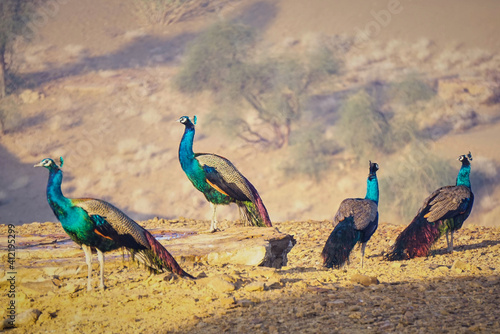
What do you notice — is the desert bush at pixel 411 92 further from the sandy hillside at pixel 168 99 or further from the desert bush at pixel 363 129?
the desert bush at pixel 363 129

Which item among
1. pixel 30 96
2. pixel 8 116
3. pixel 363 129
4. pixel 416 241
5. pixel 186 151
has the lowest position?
pixel 416 241

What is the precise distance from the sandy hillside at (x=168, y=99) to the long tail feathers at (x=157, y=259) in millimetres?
15972

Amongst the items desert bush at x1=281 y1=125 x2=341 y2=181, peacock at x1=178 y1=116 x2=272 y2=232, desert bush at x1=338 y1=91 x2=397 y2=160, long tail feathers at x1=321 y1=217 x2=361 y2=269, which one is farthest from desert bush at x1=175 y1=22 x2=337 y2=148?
long tail feathers at x1=321 y1=217 x2=361 y2=269

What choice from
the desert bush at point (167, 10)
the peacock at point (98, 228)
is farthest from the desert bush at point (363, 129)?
the peacock at point (98, 228)

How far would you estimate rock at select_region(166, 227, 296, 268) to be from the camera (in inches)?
324

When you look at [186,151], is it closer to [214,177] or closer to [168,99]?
[214,177]

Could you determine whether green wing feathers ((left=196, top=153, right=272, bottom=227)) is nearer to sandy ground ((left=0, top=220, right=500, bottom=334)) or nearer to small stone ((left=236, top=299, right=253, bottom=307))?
sandy ground ((left=0, top=220, right=500, bottom=334))

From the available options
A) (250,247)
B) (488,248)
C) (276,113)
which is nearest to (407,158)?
(276,113)

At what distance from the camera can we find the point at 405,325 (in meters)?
5.65

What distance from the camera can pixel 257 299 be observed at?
6.41 metres

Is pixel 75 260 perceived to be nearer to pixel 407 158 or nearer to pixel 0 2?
pixel 407 158

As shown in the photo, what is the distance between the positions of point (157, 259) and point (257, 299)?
4.46 ft

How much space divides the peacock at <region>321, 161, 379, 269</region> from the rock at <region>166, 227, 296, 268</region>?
0.61 meters

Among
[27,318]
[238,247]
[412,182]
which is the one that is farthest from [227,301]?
[412,182]
